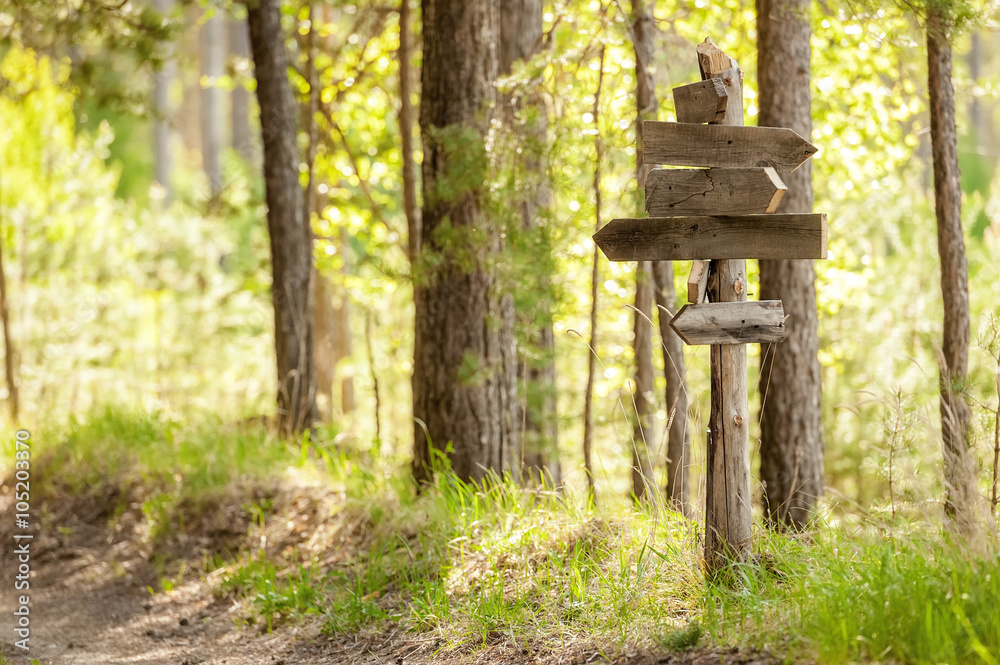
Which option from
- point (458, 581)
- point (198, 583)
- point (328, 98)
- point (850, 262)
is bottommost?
point (198, 583)

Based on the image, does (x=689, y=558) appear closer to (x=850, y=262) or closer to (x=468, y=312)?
(x=468, y=312)

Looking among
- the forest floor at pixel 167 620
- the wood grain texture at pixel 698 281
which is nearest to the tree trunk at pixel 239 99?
the forest floor at pixel 167 620

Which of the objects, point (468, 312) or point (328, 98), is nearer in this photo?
point (468, 312)

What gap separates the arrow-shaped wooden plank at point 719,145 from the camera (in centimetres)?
334

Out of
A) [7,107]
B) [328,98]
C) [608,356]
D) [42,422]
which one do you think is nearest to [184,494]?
[42,422]

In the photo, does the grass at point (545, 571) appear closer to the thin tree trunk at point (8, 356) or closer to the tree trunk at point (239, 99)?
the thin tree trunk at point (8, 356)

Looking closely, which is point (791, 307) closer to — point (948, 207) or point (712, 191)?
point (948, 207)

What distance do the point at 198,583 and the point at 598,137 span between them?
3980 mm

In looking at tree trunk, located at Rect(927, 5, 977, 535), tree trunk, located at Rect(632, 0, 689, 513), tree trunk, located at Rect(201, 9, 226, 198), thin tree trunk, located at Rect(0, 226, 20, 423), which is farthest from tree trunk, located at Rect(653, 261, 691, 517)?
tree trunk, located at Rect(201, 9, 226, 198)

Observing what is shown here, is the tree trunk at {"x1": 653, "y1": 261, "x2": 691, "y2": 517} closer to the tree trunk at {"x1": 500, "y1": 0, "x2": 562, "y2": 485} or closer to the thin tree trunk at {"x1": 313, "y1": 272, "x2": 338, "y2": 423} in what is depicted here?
the tree trunk at {"x1": 500, "y1": 0, "x2": 562, "y2": 485}

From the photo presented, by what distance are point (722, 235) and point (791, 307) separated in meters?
2.18

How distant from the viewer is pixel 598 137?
4.96m

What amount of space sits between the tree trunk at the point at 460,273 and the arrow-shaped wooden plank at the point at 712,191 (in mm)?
1753

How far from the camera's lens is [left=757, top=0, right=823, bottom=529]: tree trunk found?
5.14 metres
